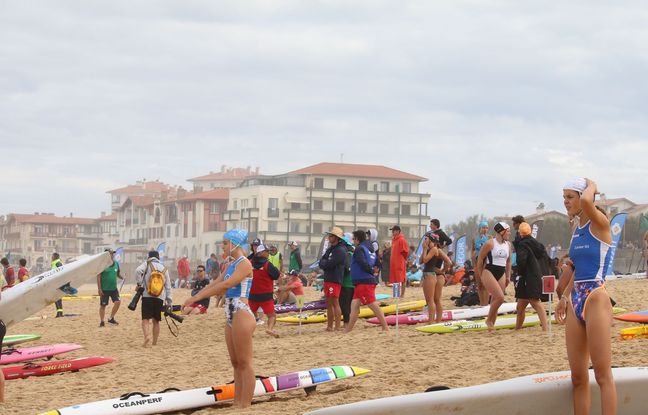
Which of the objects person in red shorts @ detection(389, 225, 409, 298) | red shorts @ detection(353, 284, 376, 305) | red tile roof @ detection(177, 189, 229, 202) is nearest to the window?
red tile roof @ detection(177, 189, 229, 202)

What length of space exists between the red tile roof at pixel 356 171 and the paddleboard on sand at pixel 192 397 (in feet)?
336

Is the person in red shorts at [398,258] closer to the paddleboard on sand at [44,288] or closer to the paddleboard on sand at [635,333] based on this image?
the paddleboard on sand at [44,288]

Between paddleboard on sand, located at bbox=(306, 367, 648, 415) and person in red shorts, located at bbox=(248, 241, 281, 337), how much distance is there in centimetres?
843

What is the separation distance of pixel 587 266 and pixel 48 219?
164m

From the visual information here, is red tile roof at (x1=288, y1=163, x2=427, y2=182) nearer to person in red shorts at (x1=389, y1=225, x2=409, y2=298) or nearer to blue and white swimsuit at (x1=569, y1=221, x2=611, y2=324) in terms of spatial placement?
person in red shorts at (x1=389, y1=225, x2=409, y2=298)

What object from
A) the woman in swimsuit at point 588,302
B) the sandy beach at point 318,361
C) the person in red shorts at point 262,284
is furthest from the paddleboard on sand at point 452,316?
the woman in swimsuit at point 588,302

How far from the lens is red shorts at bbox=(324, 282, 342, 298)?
1540cm

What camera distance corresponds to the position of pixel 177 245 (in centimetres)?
12988

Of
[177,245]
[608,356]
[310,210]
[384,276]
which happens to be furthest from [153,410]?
[177,245]

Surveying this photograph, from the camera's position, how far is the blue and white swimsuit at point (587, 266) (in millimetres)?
6414

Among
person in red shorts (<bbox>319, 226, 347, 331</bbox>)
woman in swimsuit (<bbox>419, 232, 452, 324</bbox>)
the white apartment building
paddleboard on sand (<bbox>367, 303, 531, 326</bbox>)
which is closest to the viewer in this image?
woman in swimsuit (<bbox>419, 232, 452, 324</bbox>)

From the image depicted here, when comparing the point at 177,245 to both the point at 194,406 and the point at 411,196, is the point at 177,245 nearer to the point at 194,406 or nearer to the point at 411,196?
the point at 411,196

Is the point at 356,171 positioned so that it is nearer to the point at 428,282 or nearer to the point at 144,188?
the point at 144,188

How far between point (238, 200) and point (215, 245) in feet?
23.3
